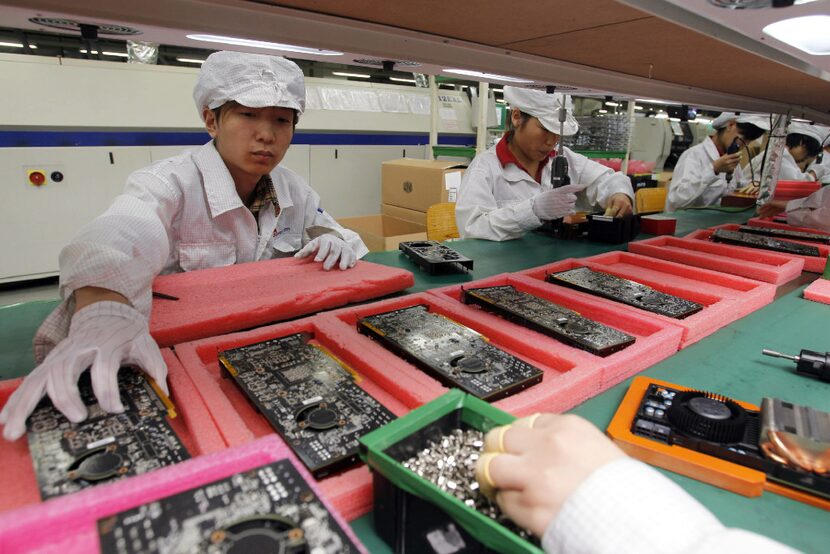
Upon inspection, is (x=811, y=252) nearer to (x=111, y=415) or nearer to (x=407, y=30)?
(x=407, y=30)

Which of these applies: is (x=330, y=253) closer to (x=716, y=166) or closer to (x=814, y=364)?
(x=814, y=364)

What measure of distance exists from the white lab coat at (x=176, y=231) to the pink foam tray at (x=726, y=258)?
4.03 ft

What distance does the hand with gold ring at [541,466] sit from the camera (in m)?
0.50

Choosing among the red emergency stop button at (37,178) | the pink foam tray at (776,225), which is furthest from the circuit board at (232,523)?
the red emergency stop button at (37,178)

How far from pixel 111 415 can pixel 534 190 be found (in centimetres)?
267

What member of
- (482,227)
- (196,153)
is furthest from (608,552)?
(482,227)

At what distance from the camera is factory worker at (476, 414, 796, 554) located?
1.51ft

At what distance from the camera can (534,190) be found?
3.01 m

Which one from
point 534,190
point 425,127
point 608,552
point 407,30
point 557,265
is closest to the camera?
point 608,552

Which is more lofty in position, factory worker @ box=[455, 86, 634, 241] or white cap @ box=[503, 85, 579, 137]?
white cap @ box=[503, 85, 579, 137]

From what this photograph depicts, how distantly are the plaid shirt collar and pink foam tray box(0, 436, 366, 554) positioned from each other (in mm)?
1537

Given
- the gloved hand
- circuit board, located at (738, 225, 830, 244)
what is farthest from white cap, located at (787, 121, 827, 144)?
the gloved hand

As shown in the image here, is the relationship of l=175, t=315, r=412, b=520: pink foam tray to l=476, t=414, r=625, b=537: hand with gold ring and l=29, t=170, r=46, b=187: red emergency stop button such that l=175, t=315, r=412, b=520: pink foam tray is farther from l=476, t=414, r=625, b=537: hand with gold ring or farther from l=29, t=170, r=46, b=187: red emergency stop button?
l=29, t=170, r=46, b=187: red emergency stop button

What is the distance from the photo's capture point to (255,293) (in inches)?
50.8
